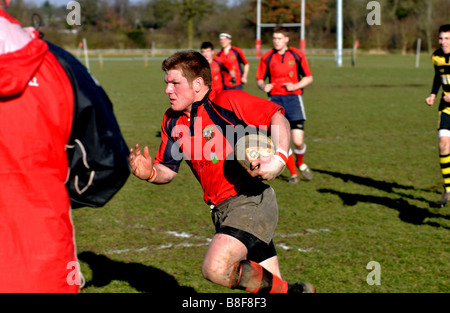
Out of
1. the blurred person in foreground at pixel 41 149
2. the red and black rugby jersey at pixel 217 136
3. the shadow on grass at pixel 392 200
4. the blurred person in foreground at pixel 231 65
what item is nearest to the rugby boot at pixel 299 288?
the red and black rugby jersey at pixel 217 136

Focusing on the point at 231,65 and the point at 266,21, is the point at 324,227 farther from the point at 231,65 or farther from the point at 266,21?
the point at 266,21

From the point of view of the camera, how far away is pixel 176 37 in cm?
6956

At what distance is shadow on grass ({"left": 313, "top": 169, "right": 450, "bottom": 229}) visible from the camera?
7250 millimetres

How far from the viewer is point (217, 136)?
13.5 feet

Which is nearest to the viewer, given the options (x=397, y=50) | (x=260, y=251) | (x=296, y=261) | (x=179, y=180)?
(x=260, y=251)

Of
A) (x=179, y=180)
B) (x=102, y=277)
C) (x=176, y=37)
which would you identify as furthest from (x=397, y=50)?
(x=102, y=277)

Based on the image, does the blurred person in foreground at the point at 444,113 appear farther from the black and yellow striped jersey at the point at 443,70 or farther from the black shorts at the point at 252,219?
the black shorts at the point at 252,219

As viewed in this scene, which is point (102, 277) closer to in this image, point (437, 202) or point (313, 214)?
point (313, 214)

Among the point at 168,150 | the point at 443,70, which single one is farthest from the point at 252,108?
the point at 443,70

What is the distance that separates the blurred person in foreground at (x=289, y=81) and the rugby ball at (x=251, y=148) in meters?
5.78

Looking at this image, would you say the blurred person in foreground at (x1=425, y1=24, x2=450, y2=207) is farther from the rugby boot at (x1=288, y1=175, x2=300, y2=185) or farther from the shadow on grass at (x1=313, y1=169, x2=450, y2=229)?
the rugby boot at (x1=288, y1=175, x2=300, y2=185)

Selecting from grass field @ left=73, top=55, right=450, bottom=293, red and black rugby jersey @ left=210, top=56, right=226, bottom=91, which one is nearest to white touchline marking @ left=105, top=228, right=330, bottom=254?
grass field @ left=73, top=55, right=450, bottom=293

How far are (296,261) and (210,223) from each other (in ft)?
5.11

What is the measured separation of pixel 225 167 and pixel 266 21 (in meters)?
70.2
